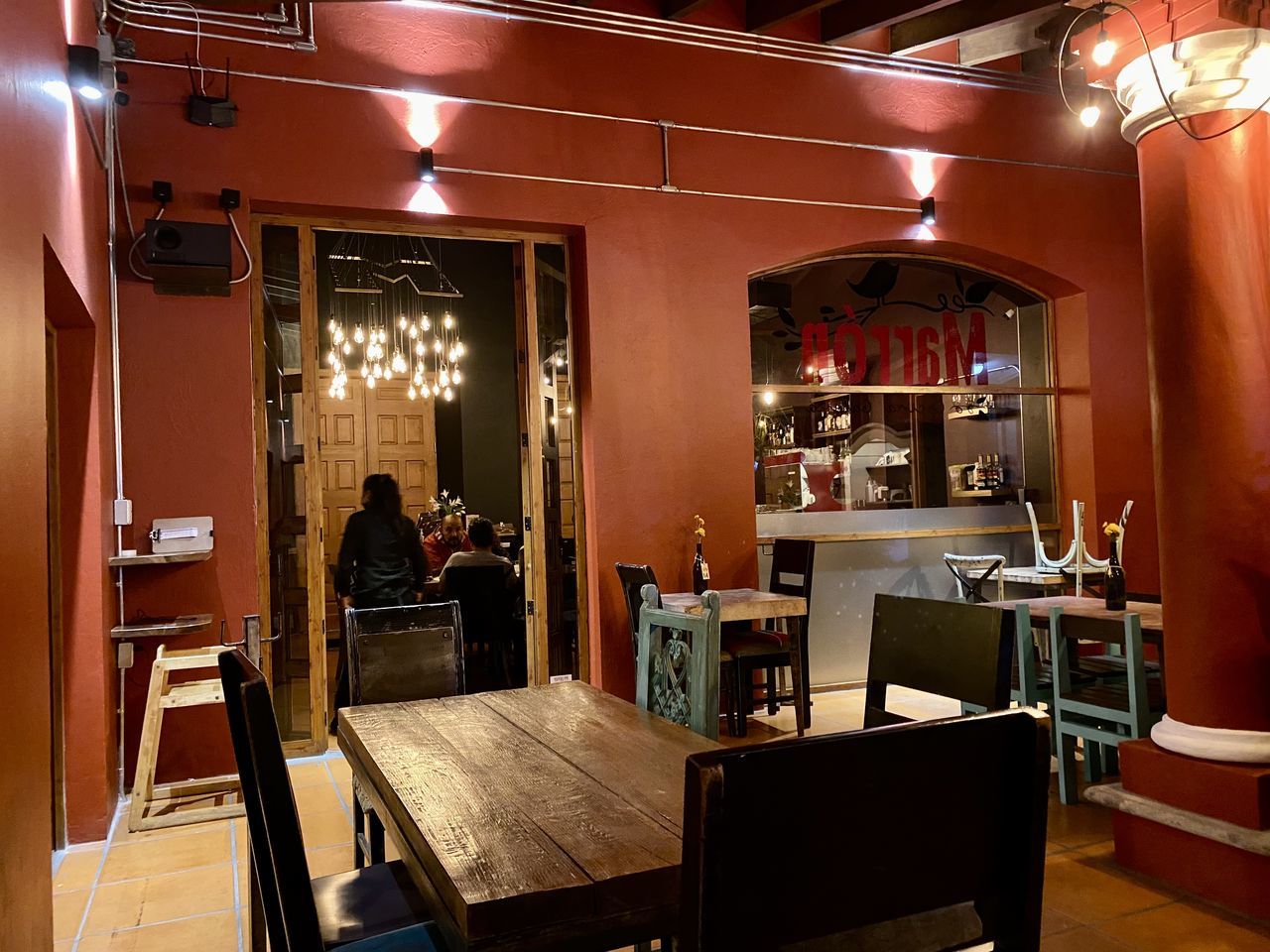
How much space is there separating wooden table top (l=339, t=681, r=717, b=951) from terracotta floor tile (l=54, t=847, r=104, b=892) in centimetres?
172

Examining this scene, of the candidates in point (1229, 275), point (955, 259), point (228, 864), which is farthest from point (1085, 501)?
point (228, 864)

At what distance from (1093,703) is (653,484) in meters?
2.62

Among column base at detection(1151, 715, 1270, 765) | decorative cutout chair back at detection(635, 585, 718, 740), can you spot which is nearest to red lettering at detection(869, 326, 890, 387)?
column base at detection(1151, 715, 1270, 765)

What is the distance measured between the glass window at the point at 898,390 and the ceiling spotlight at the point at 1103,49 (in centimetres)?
300

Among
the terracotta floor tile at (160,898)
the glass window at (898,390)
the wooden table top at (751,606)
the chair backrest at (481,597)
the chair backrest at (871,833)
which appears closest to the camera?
the chair backrest at (871,833)

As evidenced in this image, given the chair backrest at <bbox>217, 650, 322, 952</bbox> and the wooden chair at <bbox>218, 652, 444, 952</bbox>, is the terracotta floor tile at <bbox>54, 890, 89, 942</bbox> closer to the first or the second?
the wooden chair at <bbox>218, 652, 444, 952</bbox>

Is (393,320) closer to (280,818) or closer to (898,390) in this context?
(898,390)

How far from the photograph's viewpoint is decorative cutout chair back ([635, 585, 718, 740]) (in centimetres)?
228

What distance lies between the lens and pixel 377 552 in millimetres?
5285

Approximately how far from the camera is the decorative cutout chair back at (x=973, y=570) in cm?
600

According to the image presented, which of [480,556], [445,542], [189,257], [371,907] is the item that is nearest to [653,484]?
[480,556]

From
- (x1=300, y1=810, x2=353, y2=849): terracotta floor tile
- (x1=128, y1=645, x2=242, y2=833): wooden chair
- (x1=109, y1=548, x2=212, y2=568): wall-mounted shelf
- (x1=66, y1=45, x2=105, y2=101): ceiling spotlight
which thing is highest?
(x1=66, y1=45, x2=105, y2=101): ceiling spotlight

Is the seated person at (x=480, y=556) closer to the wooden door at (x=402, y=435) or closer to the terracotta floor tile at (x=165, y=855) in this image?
the terracotta floor tile at (x=165, y=855)

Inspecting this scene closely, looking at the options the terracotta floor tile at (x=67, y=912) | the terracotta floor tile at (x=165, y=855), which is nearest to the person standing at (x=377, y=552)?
the terracotta floor tile at (x=165, y=855)
